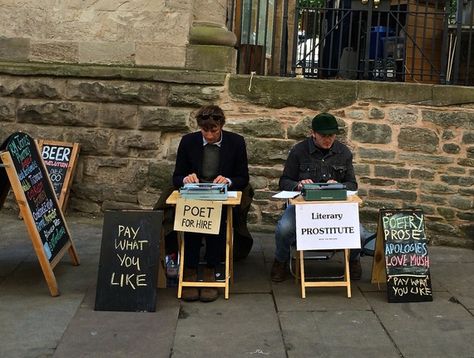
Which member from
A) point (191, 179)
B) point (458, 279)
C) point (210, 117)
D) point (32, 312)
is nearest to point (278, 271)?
point (191, 179)

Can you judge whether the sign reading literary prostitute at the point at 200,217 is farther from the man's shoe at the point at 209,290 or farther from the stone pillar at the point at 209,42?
the stone pillar at the point at 209,42

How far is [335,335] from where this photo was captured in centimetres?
415

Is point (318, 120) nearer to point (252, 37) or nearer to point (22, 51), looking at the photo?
point (252, 37)

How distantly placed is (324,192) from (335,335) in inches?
45.1

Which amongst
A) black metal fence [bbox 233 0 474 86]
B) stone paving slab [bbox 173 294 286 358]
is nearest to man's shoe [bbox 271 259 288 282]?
stone paving slab [bbox 173 294 286 358]

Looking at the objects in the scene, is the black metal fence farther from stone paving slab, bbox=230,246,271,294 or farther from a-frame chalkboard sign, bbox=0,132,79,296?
a-frame chalkboard sign, bbox=0,132,79,296

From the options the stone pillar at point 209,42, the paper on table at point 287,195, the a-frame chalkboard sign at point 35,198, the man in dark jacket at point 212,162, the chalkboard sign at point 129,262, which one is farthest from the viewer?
the stone pillar at point 209,42

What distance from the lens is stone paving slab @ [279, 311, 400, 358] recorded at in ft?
12.8

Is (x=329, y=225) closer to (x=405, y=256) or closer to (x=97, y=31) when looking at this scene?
(x=405, y=256)

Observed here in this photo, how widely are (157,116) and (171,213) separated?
6.45 feet

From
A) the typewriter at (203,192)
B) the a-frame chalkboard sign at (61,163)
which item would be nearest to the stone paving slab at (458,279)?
the typewriter at (203,192)

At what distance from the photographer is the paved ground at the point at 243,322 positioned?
390cm

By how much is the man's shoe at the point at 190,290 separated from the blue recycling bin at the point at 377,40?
3527 mm

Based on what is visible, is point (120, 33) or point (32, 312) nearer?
point (32, 312)
